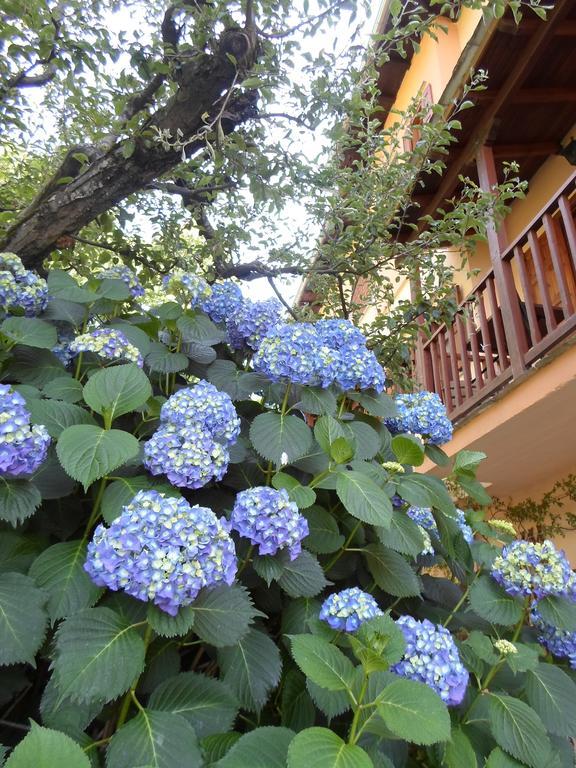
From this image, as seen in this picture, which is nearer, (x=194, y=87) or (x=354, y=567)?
(x=354, y=567)

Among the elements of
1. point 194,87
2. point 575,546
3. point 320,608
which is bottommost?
point 575,546

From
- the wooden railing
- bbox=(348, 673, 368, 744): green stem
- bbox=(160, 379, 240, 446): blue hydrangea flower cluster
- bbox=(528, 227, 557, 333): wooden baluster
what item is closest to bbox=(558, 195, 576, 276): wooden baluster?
the wooden railing

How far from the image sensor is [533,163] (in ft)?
20.2

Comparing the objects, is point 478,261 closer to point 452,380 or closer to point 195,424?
point 452,380

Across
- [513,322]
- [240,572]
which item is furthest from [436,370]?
[240,572]

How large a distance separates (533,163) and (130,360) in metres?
6.42

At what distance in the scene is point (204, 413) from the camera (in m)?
1.14

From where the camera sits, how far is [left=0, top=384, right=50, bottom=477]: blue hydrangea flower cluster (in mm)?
902

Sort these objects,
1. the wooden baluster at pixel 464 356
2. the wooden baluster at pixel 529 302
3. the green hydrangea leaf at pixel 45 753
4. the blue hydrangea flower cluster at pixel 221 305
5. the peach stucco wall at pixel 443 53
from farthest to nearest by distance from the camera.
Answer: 1. the peach stucco wall at pixel 443 53
2. the wooden baluster at pixel 464 356
3. the wooden baluster at pixel 529 302
4. the blue hydrangea flower cluster at pixel 221 305
5. the green hydrangea leaf at pixel 45 753

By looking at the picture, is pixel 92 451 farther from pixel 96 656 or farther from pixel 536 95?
pixel 536 95

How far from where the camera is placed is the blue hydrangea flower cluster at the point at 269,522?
993 millimetres

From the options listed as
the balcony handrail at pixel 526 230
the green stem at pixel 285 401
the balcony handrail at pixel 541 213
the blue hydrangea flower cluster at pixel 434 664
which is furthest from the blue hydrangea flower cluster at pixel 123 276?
the balcony handrail at pixel 541 213

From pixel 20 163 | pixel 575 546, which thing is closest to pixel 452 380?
pixel 575 546

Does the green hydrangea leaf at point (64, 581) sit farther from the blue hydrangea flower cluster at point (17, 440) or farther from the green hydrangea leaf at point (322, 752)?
the green hydrangea leaf at point (322, 752)
